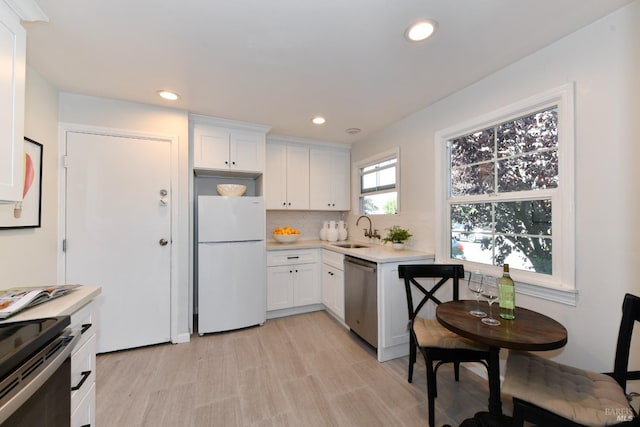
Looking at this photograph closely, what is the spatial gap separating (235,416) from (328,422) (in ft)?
1.97

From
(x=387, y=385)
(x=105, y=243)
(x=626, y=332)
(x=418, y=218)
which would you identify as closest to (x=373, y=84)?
(x=418, y=218)

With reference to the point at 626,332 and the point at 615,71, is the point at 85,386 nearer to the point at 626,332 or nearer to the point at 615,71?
the point at 626,332

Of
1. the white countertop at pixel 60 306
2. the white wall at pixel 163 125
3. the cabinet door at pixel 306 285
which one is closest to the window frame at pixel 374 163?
the cabinet door at pixel 306 285

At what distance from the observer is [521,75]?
1.79 metres

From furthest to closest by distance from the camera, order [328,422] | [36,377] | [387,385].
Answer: [387,385] < [328,422] < [36,377]

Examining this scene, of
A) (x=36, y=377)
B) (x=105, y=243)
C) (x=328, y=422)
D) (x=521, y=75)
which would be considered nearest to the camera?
(x=36, y=377)

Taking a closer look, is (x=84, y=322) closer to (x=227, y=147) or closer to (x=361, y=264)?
(x=361, y=264)

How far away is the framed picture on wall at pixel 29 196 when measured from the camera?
5.48 ft

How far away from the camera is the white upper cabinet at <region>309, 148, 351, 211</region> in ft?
12.2

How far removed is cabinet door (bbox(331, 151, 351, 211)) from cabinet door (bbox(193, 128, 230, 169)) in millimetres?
1592

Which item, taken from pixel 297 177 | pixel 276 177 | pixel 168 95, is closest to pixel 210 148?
pixel 168 95

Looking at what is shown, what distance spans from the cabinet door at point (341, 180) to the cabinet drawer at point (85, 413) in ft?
10.1

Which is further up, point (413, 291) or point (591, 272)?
point (591, 272)

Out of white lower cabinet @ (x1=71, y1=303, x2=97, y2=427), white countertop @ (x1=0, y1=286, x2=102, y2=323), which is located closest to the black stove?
white countertop @ (x1=0, y1=286, x2=102, y2=323)
